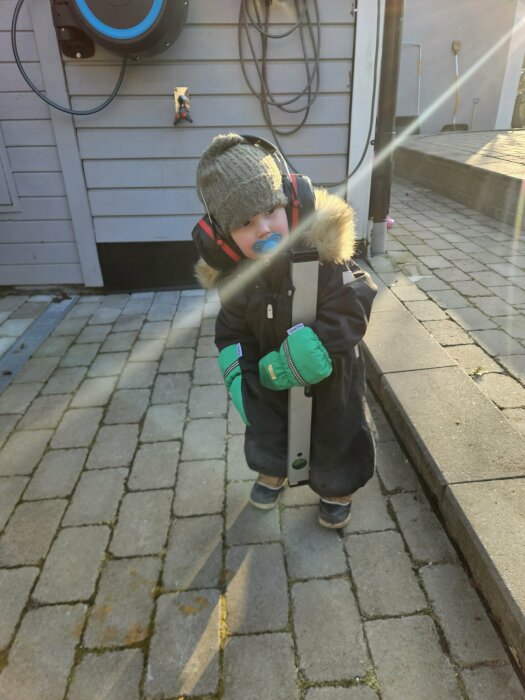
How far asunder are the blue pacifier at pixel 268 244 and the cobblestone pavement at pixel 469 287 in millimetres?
1801

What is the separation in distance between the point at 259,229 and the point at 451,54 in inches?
532

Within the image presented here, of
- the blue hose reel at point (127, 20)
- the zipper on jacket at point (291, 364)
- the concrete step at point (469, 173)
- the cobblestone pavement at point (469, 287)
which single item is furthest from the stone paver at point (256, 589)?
the concrete step at point (469, 173)

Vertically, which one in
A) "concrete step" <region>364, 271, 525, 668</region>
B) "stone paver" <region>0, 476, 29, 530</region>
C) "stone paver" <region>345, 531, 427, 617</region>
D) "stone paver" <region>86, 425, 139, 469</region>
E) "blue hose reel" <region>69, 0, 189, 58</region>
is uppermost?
"blue hose reel" <region>69, 0, 189, 58</region>

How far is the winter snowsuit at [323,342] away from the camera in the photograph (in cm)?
165

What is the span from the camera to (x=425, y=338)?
10.5 feet

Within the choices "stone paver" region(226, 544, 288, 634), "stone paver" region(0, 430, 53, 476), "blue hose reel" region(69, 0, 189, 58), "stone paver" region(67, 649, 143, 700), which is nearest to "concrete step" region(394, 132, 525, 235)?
"blue hose reel" region(69, 0, 189, 58)

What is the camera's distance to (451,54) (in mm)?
12086

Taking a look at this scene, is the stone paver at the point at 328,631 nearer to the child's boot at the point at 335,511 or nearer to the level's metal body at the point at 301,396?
the child's boot at the point at 335,511

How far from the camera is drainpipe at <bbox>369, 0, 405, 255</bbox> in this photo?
13.2ft

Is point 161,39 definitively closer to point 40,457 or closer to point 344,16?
point 344,16

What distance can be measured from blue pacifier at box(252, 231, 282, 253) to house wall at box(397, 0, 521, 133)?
12664 mm

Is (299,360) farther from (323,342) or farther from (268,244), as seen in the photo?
(268,244)

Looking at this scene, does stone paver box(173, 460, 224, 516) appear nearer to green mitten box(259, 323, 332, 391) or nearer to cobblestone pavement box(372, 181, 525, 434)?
green mitten box(259, 323, 332, 391)

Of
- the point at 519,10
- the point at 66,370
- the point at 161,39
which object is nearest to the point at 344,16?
the point at 161,39
